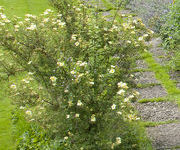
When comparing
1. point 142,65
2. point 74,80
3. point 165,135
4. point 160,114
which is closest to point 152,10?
point 142,65

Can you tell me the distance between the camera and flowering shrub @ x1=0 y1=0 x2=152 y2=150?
3768 mm

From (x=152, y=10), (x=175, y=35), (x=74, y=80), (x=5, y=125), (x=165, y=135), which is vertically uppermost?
(x=74, y=80)

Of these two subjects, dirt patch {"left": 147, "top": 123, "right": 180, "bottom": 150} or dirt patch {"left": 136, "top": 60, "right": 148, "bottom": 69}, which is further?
dirt patch {"left": 136, "top": 60, "right": 148, "bottom": 69}

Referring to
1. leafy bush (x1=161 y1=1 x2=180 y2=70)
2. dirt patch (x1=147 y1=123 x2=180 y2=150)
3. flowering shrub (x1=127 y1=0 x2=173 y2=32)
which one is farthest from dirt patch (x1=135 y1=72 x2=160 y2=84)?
flowering shrub (x1=127 y1=0 x2=173 y2=32)

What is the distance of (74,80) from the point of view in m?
3.59

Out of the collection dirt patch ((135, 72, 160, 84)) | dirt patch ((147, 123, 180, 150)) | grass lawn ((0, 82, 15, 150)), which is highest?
dirt patch ((147, 123, 180, 150))

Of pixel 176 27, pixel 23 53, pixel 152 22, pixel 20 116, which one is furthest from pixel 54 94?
pixel 152 22

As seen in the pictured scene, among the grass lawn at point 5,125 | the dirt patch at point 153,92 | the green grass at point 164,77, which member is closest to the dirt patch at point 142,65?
the green grass at point 164,77

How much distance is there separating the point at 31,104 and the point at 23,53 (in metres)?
0.85

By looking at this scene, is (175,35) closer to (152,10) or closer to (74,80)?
(152,10)

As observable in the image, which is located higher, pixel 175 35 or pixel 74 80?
pixel 74 80

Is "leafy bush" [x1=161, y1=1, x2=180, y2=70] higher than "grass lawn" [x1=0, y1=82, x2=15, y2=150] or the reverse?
higher

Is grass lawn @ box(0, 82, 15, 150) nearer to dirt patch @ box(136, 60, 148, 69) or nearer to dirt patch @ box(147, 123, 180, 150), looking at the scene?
dirt patch @ box(147, 123, 180, 150)

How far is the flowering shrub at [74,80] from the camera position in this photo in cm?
377
